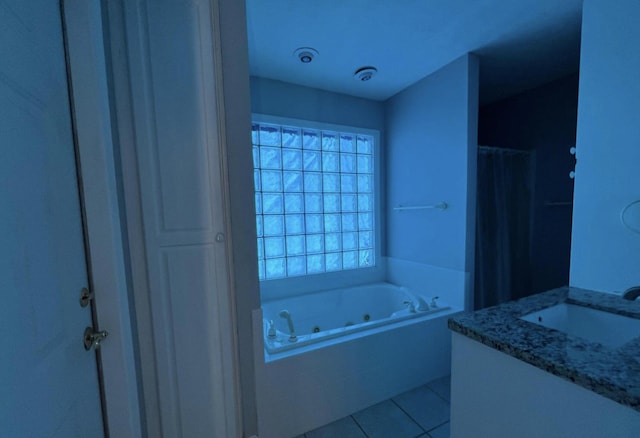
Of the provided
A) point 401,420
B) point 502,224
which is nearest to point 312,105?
point 502,224

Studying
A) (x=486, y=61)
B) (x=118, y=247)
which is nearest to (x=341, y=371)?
(x=118, y=247)

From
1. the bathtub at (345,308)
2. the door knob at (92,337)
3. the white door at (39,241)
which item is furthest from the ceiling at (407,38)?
the bathtub at (345,308)

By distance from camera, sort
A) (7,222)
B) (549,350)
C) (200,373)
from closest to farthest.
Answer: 1. (7,222)
2. (549,350)
3. (200,373)

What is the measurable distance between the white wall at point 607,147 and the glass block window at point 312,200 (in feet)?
Answer: 5.69

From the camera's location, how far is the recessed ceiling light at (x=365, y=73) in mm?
2084

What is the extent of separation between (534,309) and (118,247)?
64.1 inches

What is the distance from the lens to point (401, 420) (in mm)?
1544

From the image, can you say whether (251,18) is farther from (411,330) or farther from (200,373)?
(411,330)

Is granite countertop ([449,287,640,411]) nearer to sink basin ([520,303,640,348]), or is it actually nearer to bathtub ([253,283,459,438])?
sink basin ([520,303,640,348])

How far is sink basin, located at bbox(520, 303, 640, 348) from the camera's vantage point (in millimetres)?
863

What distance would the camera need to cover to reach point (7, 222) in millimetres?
504

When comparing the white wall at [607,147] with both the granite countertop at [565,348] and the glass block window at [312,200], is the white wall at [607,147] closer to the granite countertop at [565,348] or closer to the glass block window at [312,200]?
the granite countertop at [565,348]

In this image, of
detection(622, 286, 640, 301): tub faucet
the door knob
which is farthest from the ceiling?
the door knob

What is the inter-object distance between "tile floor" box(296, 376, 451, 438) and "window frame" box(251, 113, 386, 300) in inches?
44.6
